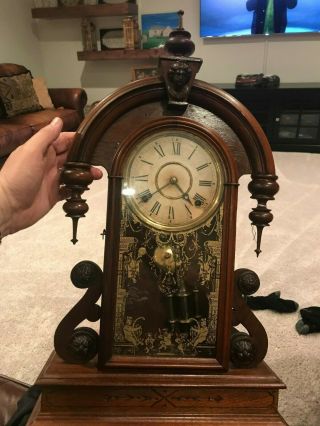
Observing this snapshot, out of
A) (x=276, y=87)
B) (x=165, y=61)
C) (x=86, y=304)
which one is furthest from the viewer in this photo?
(x=276, y=87)

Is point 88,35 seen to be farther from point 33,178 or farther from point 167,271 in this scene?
point 167,271

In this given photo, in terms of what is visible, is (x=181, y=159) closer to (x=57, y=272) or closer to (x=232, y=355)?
(x=232, y=355)

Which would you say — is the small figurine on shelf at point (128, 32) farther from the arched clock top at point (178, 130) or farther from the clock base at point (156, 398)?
the clock base at point (156, 398)

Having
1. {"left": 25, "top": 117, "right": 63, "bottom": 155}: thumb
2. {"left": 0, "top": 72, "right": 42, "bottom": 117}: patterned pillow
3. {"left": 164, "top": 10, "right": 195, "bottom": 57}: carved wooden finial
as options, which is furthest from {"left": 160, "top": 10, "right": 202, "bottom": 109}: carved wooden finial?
{"left": 0, "top": 72, "right": 42, "bottom": 117}: patterned pillow

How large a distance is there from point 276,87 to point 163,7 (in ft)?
4.84

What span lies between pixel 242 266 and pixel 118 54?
118 inches

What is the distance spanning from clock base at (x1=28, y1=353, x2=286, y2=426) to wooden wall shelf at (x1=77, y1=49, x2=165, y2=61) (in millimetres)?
3640

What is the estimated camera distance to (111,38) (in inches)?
165

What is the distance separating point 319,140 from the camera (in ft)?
11.6

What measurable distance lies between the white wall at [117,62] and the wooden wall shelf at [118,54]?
0.28 m

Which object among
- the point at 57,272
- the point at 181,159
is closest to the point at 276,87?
the point at 57,272

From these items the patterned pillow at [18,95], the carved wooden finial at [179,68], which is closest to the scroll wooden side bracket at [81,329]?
the carved wooden finial at [179,68]

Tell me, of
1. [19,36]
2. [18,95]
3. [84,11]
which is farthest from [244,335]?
[19,36]

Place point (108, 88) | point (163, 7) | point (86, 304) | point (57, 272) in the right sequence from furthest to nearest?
point (108, 88) < point (163, 7) < point (57, 272) < point (86, 304)
